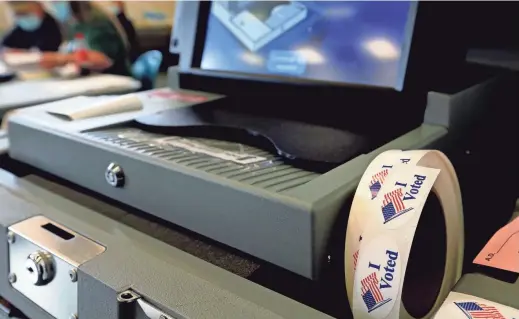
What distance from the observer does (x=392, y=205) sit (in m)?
0.49

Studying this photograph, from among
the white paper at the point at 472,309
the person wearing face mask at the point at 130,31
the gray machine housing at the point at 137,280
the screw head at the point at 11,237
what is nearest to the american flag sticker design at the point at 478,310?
the white paper at the point at 472,309

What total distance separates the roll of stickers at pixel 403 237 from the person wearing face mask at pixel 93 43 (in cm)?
112

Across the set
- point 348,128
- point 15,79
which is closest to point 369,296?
point 348,128

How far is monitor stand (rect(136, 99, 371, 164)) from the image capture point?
2.09ft

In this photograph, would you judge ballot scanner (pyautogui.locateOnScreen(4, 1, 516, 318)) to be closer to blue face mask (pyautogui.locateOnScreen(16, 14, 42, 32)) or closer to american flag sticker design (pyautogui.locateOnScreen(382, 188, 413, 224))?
american flag sticker design (pyautogui.locateOnScreen(382, 188, 413, 224))

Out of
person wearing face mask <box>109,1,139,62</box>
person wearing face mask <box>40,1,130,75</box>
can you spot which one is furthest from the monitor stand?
person wearing face mask <box>109,1,139,62</box>

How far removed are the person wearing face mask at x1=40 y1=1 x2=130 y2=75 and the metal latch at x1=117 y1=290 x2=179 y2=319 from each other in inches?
42.4

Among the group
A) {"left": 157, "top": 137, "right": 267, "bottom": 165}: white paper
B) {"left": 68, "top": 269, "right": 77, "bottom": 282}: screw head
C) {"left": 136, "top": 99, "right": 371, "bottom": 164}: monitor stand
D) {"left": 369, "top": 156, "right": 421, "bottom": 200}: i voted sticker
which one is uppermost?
{"left": 369, "top": 156, "right": 421, "bottom": 200}: i voted sticker

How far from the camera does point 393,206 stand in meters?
0.49

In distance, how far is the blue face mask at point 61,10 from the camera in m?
1.82

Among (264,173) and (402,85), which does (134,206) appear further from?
(402,85)

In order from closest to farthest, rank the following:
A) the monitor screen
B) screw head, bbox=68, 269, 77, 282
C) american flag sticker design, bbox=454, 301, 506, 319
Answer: american flag sticker design, bbox=454, 301, 506, 319 → screw head, bbox=68, 269, 77, 282 → the monitor screen

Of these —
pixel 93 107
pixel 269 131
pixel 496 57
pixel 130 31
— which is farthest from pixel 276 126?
pixel 130 31

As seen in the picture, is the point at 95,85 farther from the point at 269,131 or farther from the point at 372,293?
the point at 372,293
